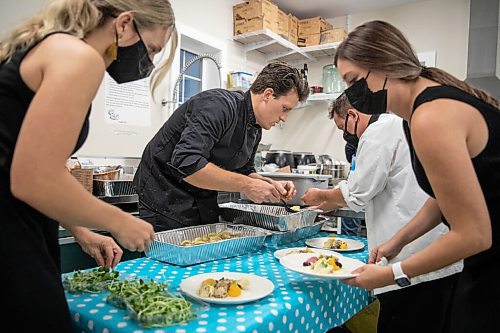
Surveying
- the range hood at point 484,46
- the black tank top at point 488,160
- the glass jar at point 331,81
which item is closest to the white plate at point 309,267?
the black tank top at point 488,160

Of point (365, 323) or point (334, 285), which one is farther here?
point (365, 323)

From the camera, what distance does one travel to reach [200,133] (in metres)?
1.62

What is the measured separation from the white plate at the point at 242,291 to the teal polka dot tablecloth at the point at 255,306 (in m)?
0.02

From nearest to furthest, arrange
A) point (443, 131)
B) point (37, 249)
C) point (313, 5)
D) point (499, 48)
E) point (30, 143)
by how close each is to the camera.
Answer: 1. point (30, 143)
2. point (37, 249)
3. point (443, 131)
4. point (499, 48)
5. point (313, 5)

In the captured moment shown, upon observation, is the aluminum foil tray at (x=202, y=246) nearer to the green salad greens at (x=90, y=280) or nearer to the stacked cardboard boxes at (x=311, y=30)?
the green salad greens at (x=90, y=280)

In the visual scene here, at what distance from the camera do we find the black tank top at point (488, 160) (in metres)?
0.95

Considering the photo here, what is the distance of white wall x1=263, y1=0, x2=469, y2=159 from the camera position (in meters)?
3.79

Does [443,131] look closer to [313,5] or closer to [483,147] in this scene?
[483,147]

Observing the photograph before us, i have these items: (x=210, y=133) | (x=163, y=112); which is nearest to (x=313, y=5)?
(x=163, y=112)

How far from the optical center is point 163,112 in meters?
3.10

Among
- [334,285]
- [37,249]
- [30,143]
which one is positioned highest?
[30,143]

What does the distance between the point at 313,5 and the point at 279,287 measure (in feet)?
12.0

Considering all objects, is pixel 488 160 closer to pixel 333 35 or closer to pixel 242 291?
pixel 242 291

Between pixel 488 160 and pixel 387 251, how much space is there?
20.3 inches
